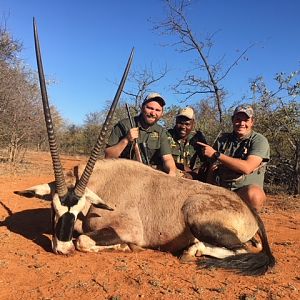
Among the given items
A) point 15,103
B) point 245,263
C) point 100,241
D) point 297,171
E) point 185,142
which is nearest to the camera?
point 245,263

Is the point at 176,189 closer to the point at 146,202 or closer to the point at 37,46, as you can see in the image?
the point at 146,202

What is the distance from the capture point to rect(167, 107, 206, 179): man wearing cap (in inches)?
252

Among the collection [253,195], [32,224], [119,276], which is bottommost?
[32,224]

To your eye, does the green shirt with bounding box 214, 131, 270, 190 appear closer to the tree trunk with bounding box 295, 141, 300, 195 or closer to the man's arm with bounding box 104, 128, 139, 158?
the man's arm with bounding box 104, 128, 139, 158

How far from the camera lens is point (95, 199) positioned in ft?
14.1

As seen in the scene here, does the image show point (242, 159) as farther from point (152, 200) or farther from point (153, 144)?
point (152, 200)

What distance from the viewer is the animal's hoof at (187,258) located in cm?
409

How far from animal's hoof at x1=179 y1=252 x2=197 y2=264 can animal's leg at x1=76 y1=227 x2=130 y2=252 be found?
0.61m

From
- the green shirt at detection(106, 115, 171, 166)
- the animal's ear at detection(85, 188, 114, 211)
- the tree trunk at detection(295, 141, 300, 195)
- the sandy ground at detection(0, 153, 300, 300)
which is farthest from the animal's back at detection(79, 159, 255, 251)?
the tree trunk at detection(295, 141, 300, 195)

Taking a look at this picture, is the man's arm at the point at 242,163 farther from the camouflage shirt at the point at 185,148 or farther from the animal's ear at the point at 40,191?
the animal's ear at the point at 40,191

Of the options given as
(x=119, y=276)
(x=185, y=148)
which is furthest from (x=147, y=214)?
(x=185, y=148)

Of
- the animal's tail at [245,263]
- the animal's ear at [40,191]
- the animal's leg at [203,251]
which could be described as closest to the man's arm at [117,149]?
the animal's ear at [40,191]

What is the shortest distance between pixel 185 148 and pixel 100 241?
9.43ft

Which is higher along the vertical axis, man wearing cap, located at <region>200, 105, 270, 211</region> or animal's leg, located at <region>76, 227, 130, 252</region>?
man wearing cap, located at <region>200, 105, 270, 211</region>
